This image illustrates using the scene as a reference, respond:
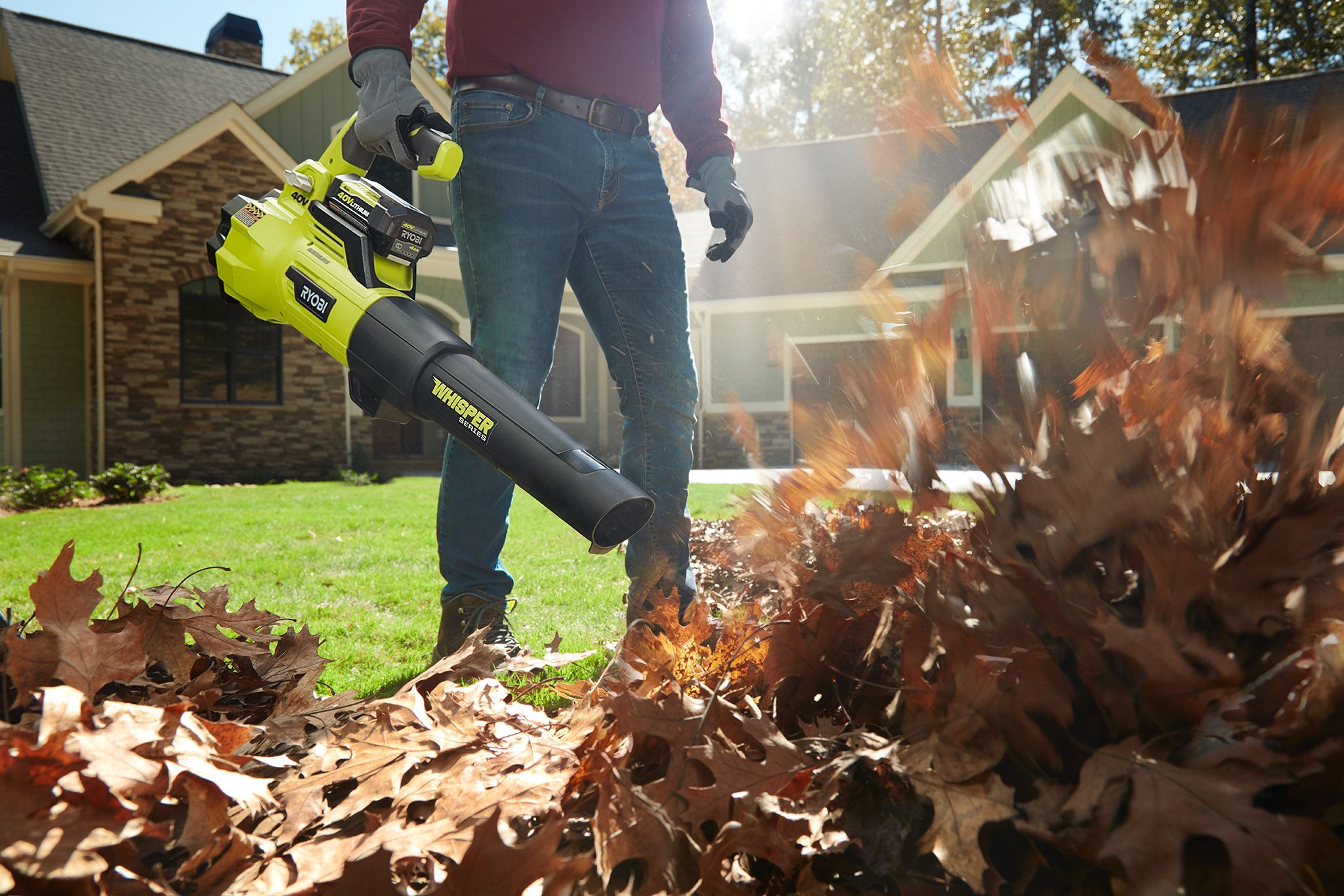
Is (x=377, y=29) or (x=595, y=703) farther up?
(x=377, y=29)

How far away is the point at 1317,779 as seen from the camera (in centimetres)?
79

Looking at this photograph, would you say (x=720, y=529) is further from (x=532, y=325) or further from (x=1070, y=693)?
(x=1070, y=693)

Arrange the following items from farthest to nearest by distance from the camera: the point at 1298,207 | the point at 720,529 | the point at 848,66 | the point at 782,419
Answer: the point at 848,66 < the point at 782,419 < the point at 720,529 < the point at 1298,207

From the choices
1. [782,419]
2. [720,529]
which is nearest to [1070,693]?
[720,529]

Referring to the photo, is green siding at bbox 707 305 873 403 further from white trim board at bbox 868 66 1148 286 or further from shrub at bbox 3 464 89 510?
white trim board at bbox 868 66 1148 286

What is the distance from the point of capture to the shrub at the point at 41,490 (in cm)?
930

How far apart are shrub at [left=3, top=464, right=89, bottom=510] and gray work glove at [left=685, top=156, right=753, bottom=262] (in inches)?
366

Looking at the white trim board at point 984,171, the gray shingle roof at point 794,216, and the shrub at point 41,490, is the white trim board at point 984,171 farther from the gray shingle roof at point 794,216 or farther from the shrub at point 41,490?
the gray shingle roof at point 794,216

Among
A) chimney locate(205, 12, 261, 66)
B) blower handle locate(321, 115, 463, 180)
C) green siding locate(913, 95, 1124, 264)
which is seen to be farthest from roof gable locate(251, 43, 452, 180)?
green siding locate(913, 95, 1124, 264)

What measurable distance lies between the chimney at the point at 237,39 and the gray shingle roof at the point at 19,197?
170 inches

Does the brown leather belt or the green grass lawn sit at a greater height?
Answer: the brown leather belt

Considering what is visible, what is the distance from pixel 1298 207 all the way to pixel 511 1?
2263mm

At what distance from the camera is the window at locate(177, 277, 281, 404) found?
13.6 m

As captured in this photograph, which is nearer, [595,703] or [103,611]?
[595,703]
